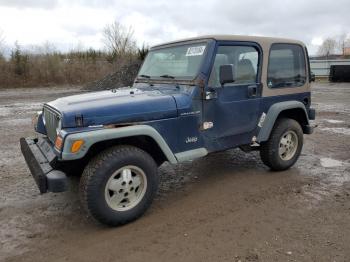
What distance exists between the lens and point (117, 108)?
399 cm

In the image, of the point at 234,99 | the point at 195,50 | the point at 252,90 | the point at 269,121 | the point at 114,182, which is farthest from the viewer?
the point at 269,121

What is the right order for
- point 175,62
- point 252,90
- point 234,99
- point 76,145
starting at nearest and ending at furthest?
1. point 76,145
2. point 234,99
3. point 175,62
4. point 252,90

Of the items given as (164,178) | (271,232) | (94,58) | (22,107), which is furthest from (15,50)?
(271,232)

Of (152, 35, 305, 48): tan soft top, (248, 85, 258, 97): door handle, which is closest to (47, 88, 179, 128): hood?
(152, 35, 305, 48): tan soft top

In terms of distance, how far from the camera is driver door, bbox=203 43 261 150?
470 centimetres

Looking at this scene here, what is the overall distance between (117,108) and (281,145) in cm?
290

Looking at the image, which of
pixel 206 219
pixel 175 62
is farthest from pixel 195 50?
pixel 206 219

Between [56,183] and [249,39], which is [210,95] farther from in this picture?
[56,183]

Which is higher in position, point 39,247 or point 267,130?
point 267,130

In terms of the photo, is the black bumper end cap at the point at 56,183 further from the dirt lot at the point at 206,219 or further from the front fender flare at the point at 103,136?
the dirt lot at the point at 206,219

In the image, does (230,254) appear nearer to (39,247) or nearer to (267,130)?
(39,247)

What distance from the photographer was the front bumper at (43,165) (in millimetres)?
3646

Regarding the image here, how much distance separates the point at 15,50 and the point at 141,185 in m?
24.6

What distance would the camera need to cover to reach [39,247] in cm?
366
